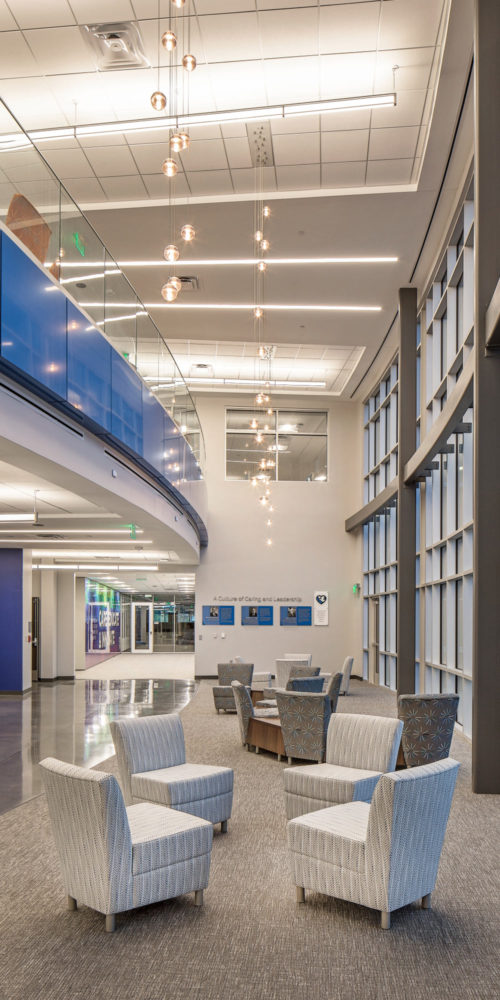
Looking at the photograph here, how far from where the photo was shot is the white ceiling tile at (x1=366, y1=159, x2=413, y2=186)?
11.1 meters

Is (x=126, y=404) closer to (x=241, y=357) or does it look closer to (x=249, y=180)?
(x=249, y=180)

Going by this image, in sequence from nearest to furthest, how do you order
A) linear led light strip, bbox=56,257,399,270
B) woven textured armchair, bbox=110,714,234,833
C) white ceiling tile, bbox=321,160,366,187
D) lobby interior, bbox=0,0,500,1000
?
lobby interior, bbox=0,0,500,1000
woven textured armchair, bbox=110,714,234,833
white ceiling tile, bbox=321,160,366,187
linear led light strip, bbox=56,257,399,270

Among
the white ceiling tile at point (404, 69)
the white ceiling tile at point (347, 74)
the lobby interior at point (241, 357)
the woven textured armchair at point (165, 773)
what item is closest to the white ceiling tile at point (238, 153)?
the lobby interior at point (241, 357)

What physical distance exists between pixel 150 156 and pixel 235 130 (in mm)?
1341

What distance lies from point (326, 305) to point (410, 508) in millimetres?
4215

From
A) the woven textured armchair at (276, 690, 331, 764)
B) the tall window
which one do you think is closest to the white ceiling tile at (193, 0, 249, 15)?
the woven textured armchair at (276, 690, 331, 764)

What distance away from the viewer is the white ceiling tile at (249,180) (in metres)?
11.3

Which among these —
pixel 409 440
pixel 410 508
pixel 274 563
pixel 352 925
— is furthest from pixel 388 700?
pixel 352 925

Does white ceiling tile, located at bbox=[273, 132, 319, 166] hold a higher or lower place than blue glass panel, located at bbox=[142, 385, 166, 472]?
higher

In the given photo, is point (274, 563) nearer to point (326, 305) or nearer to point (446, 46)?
point (326, 305)

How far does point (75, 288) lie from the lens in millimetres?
7746

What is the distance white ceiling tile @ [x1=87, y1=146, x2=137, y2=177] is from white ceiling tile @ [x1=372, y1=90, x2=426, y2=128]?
3.25 metres

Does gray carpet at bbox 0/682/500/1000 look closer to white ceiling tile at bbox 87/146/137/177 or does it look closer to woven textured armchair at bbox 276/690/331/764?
woven textured armchair at bbox 276/690/331/764

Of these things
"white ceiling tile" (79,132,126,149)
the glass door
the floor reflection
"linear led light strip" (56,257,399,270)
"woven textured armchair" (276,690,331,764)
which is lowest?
the glass door
